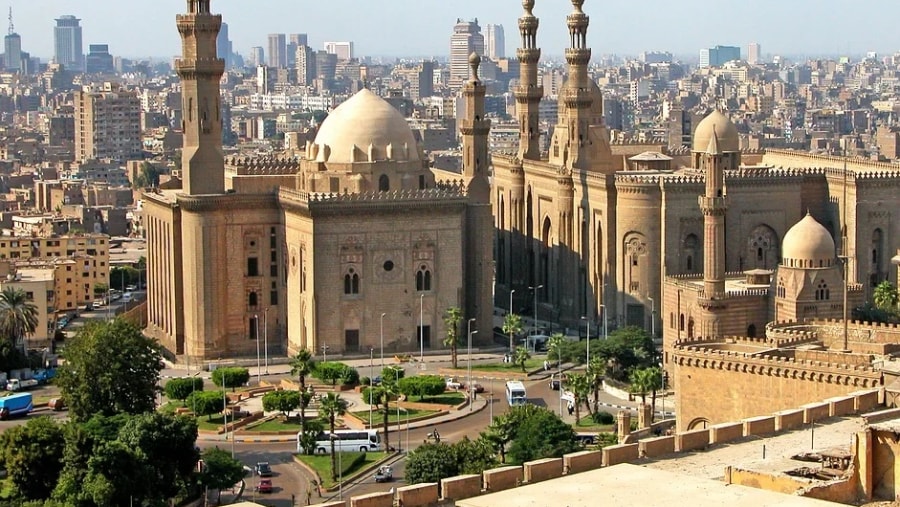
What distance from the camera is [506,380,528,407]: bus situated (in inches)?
2146

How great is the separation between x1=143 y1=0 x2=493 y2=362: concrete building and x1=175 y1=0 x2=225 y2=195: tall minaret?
0.05 meters

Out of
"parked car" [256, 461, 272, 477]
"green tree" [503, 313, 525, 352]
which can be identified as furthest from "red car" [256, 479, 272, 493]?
"green tree" [503, 313, 525, 352]

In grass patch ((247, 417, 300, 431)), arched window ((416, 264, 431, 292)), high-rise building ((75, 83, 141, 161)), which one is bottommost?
grass patch ((247, 417, 300, 431))

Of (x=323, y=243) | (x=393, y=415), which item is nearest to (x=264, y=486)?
(x=393, y=415)

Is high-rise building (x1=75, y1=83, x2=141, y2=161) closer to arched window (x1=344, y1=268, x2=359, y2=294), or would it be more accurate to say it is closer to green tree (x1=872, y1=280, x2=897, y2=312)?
arched window (x1=344, y1=268, x2=359, y2=294)

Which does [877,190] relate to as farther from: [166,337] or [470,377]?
[166,337]

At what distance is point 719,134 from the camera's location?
6838 centimetres

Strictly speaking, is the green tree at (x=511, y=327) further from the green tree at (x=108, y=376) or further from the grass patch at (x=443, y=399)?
the green tree at (x=108, y=376)

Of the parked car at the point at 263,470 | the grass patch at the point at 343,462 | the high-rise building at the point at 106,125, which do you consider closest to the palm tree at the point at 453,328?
the grass patch at the point at 343,462

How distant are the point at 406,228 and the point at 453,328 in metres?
3.73

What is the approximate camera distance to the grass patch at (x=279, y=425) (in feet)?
171

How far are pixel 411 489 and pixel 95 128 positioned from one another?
164 metres

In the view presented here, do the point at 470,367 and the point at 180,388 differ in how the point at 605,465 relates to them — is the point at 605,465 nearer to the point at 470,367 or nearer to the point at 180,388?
the point at 180,388

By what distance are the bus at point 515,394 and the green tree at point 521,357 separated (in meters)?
3.75
